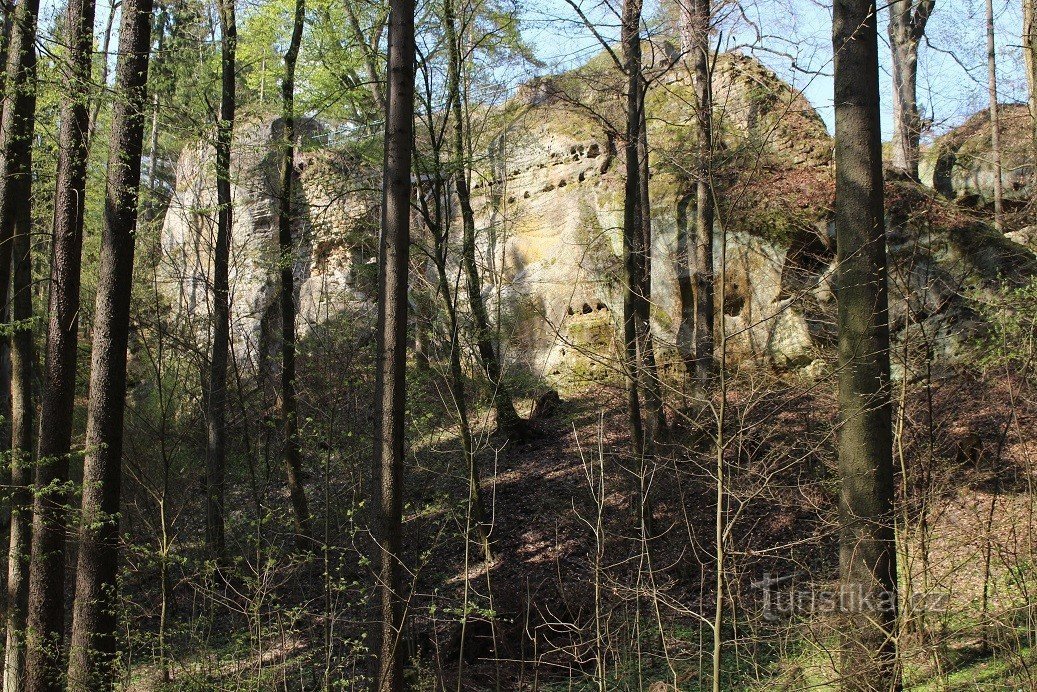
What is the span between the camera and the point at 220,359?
1212 cm

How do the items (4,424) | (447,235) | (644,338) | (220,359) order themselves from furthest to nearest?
(220,359) < (447,235) < (644,338) < (4,424)

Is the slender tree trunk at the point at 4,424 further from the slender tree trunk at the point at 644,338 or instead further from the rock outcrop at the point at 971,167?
the rock outcrop at the point at 971,167

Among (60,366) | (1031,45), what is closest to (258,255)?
(60,366)

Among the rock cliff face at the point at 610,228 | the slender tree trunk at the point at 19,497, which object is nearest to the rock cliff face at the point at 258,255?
the rock cliff face at the point at 610,228

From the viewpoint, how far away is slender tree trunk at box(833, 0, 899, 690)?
16.7ft

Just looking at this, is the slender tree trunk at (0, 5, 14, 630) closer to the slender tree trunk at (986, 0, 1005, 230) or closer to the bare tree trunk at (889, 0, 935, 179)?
the bare tree trunk at (889, 0, 935, 179)

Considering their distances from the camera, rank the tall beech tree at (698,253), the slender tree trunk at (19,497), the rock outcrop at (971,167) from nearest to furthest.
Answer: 1. the slender tree trunk at (19,497)
2. the tall beech tree at (698,253)
3. the rock outcrop at (971,167)

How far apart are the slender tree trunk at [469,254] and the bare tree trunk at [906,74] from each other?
754 cm

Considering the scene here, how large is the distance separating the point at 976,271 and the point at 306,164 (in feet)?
55.6

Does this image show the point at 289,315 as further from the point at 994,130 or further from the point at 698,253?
the point at 994,130

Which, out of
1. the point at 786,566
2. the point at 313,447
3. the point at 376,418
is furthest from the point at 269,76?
the point at 786,566

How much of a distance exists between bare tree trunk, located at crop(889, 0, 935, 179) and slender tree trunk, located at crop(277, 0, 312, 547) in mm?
10243

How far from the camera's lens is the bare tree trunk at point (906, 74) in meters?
15.0

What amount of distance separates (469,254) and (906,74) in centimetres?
1186
